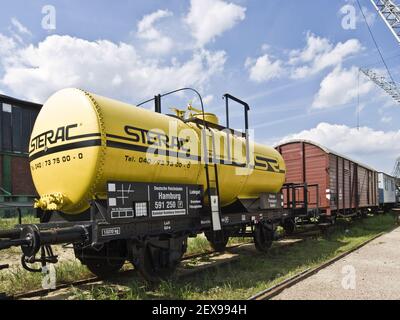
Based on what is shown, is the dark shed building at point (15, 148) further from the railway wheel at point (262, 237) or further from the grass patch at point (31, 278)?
the railway wheel at point (262, 237)

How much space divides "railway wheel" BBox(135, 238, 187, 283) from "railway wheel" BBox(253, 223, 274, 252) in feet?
12.5

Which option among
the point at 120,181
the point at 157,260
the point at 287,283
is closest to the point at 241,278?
the point at 287,283

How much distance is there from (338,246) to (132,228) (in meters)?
8.86

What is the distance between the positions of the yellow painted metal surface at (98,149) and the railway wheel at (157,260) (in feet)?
4.07

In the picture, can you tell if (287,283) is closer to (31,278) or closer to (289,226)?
(31,278)

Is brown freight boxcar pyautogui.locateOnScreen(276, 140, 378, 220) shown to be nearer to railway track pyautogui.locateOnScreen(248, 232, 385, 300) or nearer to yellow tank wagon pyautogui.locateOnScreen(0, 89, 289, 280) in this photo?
railway track pyautogui.locateOnScreen(248, 232, 385, 300)

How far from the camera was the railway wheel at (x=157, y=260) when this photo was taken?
22.5ft

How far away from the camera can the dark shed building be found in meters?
20.8

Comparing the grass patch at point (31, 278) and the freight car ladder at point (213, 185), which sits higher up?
the freight car ladder at point (213, 185)

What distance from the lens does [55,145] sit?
21.2ft

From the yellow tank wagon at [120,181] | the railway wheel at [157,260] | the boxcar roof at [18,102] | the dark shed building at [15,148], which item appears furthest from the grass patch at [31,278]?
the boxcar roof at [18,102]

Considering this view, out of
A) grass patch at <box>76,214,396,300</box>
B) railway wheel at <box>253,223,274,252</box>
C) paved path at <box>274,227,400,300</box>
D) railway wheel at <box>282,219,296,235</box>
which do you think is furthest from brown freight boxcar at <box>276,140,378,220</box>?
paved path at <box>274,227,400,300</box>

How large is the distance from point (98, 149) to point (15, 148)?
17.9 meters

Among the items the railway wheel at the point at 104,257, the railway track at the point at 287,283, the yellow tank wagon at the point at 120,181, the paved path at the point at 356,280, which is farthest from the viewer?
the railway wheel at the point at 104,257
